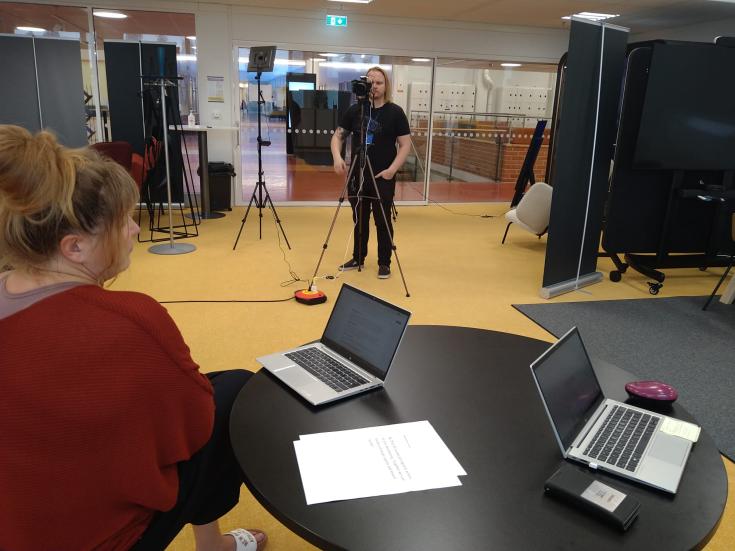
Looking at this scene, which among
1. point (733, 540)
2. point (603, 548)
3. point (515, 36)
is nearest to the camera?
point (603, 548)

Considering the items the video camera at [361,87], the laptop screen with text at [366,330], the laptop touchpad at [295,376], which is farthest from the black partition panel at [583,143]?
the laptop touchpad at [295,376]

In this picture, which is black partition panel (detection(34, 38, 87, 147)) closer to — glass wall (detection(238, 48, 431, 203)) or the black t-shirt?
glass wall (detection(238, 48, 431, 203))

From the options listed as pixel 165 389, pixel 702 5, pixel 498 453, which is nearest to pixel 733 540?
pixel 498 453

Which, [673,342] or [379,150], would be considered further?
[379,150]

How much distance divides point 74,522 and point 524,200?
507 cm

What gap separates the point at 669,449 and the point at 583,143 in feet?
10.8

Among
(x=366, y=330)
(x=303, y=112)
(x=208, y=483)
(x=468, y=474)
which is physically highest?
(x=303, y=112)

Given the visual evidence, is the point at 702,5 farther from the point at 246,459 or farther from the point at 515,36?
the point at 246,459

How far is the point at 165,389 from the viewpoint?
1010mm

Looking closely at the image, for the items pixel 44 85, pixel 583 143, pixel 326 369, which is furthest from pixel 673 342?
pixel 44 85

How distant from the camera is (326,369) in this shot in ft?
4.83

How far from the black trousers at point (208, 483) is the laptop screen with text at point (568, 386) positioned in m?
0.66

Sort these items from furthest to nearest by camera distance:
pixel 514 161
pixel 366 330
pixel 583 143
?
1. pixel 514 161
2. pixel 583 143
3. pixel 366 330

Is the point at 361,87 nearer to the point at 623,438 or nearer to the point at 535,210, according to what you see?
the point at 535,210
